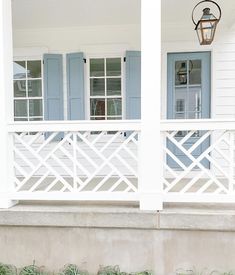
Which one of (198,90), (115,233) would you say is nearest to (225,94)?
(198,90)

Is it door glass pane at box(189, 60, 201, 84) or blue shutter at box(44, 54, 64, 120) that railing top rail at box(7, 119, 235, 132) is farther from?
door glass pane at box(189, 60, 201, 84)

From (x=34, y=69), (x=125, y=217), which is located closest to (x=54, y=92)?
(x=34, y=69)

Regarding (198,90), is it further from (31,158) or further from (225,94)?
(31,158)

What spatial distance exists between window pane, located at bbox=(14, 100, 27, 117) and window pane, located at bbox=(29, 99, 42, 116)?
0.32ft

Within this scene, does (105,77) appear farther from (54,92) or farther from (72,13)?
(72,13)

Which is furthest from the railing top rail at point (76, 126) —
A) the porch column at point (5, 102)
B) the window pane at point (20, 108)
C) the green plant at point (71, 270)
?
the window pane at point (20, 108)

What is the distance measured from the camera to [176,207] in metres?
3.13

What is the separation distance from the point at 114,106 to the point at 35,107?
51.3 inches

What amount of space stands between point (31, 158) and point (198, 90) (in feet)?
9.59

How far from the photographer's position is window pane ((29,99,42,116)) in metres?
5.04

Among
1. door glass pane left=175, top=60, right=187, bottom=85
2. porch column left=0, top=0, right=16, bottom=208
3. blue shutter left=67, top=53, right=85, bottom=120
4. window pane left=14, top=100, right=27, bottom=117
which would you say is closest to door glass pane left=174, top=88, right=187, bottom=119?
door glass pane left=175, top=60, right=187, bottom=85

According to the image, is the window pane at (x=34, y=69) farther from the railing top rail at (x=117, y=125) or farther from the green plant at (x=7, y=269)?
the green plant at (x=7, y=269)

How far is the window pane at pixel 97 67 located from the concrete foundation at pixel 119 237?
8.13 ft

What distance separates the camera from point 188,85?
4.83m
